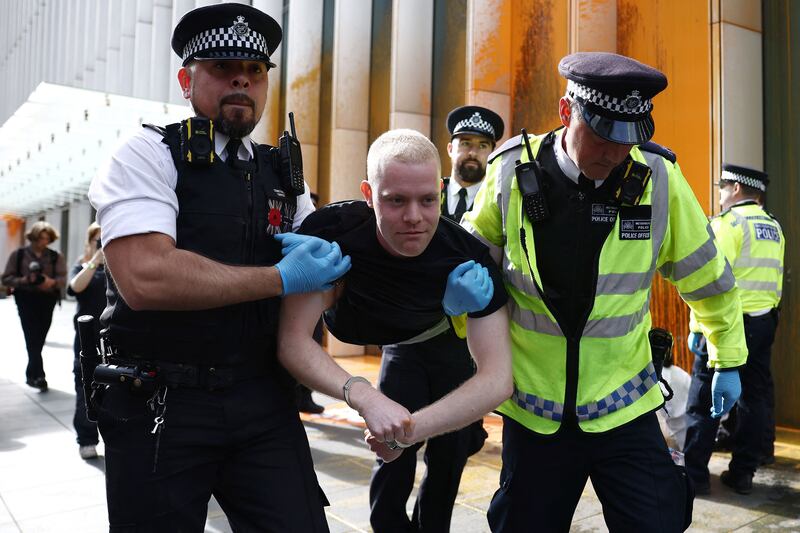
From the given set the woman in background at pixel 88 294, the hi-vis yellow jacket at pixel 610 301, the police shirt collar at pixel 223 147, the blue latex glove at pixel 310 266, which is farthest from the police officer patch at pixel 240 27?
the woman in background at pixel 88 294

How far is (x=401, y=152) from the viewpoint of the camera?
76.0 inches

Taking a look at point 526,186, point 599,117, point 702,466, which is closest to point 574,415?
point 526,186

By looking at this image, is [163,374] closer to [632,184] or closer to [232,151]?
[232,151]

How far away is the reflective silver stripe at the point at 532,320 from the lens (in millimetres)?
2225

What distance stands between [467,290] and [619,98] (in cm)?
79

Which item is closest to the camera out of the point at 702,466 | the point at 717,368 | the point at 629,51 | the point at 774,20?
the point at 717,368

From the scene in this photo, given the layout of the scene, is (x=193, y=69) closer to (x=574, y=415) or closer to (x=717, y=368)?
(x=574, y=415)

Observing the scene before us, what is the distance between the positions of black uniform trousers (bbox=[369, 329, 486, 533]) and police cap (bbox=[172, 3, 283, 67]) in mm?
1575

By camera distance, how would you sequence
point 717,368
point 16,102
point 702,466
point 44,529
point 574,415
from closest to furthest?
1. point 574,415
2. point 717,368
3. point 44,529
4. point 702,466
5. point 16,102

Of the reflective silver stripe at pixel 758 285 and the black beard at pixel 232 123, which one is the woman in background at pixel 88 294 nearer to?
the black beard at pixel 232 123

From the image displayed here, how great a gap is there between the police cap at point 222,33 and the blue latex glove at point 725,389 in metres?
2.06

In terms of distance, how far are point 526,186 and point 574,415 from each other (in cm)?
79

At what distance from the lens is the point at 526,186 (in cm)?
225

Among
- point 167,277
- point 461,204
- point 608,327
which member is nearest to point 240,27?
point 167,277
